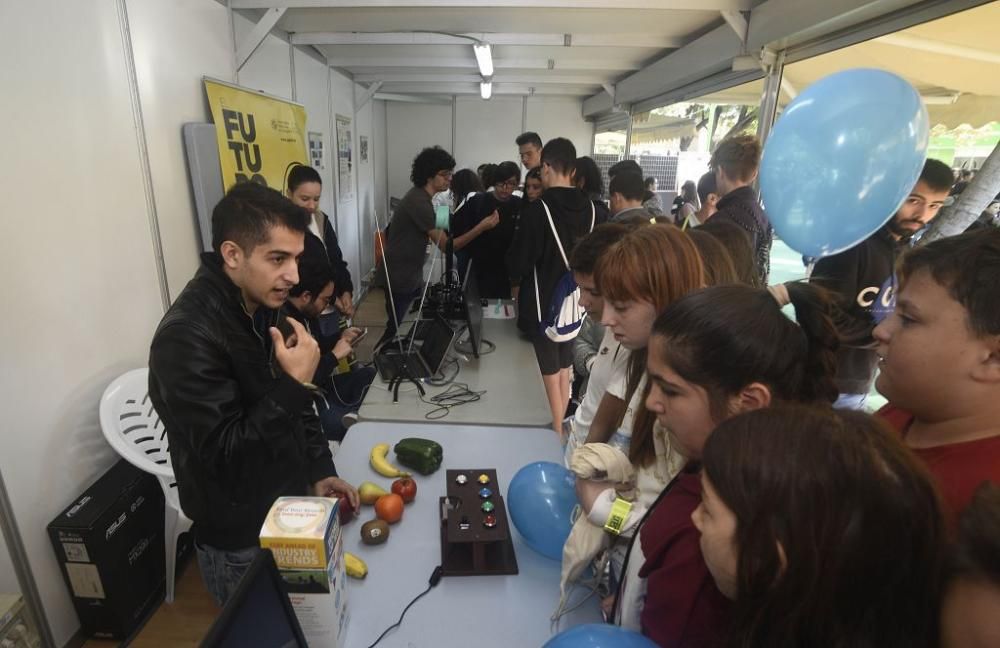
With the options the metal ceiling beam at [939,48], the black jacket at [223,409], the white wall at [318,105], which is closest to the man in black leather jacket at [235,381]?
the black jacket at [223,409]

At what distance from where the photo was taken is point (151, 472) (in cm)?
182

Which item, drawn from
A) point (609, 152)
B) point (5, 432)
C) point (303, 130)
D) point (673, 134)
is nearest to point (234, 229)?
point (5, 432)

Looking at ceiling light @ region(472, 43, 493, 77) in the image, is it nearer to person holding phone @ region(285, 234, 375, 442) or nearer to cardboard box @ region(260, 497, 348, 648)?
person holding phone @ region(285, 234, 375, 442)

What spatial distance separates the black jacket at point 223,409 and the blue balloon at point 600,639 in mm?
719

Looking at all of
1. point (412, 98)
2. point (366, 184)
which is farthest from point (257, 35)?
point (412, 98)

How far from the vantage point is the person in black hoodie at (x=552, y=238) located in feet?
8.46

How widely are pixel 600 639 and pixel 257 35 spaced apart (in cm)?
344

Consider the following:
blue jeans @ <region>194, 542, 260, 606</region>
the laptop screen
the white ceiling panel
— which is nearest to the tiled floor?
blue jeans @ <region>194, 542, 260, 606</region>

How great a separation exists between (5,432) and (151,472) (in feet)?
1.44

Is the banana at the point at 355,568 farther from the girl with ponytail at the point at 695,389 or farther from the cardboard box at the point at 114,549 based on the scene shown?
the cardboard box at the point at 114,549

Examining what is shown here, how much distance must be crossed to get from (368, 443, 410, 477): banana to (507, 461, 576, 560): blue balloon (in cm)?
43

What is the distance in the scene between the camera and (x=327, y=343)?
230 centimetres

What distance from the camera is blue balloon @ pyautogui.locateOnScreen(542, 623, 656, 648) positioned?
75 cm

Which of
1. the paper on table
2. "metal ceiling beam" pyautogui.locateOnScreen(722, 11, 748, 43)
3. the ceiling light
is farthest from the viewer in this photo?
the ceiling light
